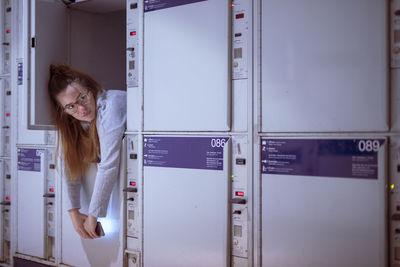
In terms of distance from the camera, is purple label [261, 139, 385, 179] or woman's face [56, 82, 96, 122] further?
woman's face [56, 82, 96, 122]

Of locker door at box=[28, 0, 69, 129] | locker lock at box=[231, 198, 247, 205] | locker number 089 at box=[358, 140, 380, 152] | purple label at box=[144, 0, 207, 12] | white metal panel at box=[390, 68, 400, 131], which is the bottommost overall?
locker lock at box=[231, 198, 247, 205]

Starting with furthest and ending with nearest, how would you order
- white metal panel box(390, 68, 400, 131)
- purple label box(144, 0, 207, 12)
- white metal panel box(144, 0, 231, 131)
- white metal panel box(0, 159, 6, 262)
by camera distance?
white metal panel box(0, 159, 6, 262), purple label box(144, 0, 207, 12), white metal panel box(144, 0, 231, 131), white metal panel box(390, 68, 400, 131)

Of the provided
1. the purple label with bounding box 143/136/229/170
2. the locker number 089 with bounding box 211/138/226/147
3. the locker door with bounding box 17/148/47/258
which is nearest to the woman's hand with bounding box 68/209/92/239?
the locker door with bounding box 17/148/47/258

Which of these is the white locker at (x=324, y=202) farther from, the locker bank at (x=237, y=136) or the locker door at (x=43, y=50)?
the locker door at (x=43, y=50)

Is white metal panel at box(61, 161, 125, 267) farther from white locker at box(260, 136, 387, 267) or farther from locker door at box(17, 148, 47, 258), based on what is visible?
white locker at box(260, 136, 387, 267)

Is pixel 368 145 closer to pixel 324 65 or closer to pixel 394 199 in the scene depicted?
pixel 394 199

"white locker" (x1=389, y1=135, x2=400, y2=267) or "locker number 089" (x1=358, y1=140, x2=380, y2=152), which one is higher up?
"locker number 089" (x1=358, y1=140, x2=380, y2=152)

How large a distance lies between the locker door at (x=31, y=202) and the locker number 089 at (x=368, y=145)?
9.69 feet

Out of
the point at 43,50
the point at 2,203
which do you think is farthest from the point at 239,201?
the point at 2,203

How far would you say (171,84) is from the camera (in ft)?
9.94

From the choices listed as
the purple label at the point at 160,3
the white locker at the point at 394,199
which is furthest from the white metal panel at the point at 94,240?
the white locker at the point at 394,199

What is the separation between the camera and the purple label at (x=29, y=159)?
12.8ft

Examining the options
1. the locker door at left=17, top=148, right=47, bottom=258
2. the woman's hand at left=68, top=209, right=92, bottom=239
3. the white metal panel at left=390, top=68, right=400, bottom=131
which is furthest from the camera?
the locker door at left=17, top=148, right=47, bottom=258

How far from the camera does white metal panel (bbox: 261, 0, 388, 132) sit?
2.29 metres
